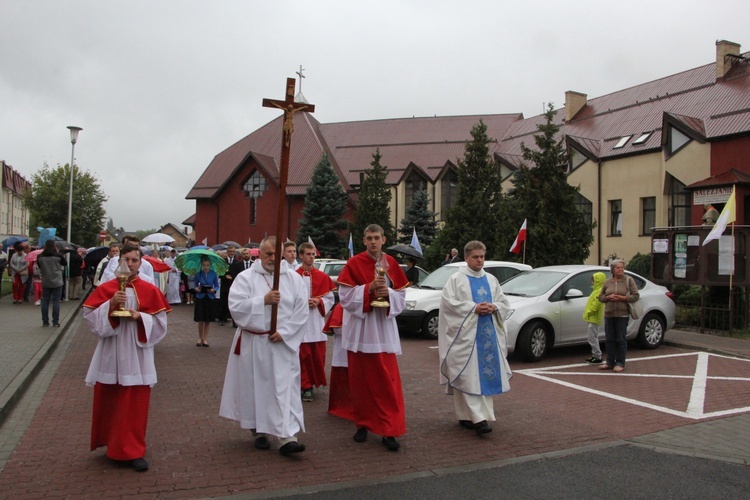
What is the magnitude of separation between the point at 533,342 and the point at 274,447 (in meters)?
6.41

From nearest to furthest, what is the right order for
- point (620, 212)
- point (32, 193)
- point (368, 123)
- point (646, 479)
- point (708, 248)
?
point (646, 479), point (708, 248), point (620, 212), point (32, 193), point (368, 123)

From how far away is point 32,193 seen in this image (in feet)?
160

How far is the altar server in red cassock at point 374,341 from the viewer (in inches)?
250

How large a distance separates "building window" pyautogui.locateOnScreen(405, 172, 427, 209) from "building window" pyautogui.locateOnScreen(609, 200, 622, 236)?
1590cm

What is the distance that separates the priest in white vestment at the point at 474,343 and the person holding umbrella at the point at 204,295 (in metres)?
6.78

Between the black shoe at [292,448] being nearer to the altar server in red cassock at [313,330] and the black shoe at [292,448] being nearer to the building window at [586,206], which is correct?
the altar server in red cassock at [313,330]

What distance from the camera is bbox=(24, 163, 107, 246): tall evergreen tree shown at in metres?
44.0

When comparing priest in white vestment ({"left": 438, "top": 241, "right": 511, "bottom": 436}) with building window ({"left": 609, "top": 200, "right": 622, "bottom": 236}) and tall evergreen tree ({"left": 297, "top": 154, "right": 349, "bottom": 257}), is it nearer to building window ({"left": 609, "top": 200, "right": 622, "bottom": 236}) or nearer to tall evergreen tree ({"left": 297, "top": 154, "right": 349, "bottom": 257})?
building window ({"left": 609, "top": 200, "right": 622, "bottom": 236})

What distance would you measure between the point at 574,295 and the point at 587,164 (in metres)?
22.5

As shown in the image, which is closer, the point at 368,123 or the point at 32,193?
the point at 32,193

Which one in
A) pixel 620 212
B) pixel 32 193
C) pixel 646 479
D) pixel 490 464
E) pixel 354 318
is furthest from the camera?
pixel 32 193

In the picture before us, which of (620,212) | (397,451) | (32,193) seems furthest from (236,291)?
(32,193)

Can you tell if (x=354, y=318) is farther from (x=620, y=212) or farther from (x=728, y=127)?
(x=620, y=212)

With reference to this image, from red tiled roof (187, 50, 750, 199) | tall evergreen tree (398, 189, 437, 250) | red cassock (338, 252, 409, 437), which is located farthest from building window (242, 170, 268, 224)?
red cassock (338, 252, 409, 437)
